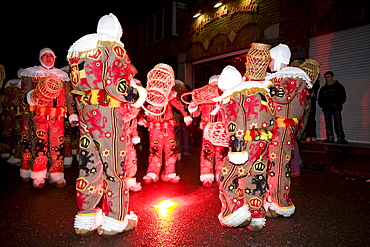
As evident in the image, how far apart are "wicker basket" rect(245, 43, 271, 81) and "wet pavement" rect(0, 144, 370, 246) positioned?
186 cm

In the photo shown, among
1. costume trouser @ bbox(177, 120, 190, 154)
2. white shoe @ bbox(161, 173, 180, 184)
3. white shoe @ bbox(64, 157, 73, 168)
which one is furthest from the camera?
costume trouser @ bbox(177, 120, 190, 154)

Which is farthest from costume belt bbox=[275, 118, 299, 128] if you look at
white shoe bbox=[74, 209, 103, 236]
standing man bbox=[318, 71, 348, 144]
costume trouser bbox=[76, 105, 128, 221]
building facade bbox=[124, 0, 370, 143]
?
standing man bbox=[318, 71, 348, 144]

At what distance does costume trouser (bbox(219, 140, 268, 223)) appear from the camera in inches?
117

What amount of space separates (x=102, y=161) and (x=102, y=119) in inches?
18.3

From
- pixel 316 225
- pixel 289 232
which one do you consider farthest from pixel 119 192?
pixel 316 225

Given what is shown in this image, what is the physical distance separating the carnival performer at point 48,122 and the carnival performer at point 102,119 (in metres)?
1.88

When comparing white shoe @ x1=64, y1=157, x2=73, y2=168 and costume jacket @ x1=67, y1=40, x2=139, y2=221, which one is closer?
costume jacket @ x1=67, y1=40, x2=139, y2=221

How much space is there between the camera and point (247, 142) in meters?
2.97

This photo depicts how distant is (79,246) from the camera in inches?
107

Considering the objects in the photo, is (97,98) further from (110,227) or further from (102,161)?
(110,227)

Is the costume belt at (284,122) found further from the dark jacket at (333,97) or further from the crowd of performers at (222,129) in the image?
the dark jacket at (333,97)

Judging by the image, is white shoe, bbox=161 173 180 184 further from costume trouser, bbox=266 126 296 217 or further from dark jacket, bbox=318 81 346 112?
dark jacket, bbox=318 81 346 112

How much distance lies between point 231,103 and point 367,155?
5.55 m

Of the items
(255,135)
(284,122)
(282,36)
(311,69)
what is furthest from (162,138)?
(282,36)
